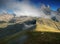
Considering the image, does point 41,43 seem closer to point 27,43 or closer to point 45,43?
point 45,43

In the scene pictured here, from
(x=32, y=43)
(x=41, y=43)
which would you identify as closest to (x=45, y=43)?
(x=41, y=43)

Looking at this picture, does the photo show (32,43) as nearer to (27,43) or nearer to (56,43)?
(27,43)

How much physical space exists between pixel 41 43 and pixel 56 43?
54.4 feet

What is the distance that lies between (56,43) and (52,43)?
15.2 feet

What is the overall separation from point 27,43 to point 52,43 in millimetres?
28188

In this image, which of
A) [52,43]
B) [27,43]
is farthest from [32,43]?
[52,43]

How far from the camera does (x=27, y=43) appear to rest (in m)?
Answer: 167

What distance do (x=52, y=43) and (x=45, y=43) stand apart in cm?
767

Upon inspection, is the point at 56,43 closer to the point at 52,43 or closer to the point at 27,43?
the point at 52,43

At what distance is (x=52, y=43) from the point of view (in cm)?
16138

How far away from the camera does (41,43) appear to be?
16238 cm

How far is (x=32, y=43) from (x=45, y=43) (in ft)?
55.4

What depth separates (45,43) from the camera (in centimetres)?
16162

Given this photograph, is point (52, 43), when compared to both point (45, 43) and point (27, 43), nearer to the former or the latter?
point (45, 43)
